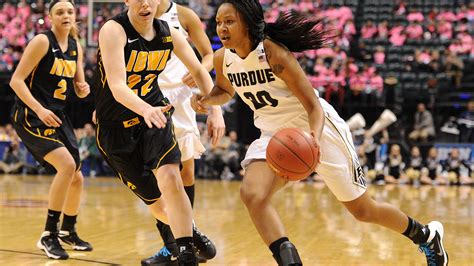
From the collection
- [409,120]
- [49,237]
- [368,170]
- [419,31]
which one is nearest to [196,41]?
[49,237]

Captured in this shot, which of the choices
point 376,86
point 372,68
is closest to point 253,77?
point 376,86

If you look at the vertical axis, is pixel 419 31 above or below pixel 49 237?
below

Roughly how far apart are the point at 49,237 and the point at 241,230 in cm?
235

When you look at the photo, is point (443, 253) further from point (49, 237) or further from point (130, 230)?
point (130, 230)

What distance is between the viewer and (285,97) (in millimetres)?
4496

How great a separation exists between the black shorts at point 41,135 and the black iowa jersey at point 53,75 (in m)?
0.07

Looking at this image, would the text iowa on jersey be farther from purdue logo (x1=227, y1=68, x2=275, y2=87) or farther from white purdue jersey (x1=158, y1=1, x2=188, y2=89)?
purdue logo (x1=227, y1=68, x2=275, y2=87)

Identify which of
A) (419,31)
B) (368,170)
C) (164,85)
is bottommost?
(368,170)

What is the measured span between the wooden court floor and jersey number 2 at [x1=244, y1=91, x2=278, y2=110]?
156cm

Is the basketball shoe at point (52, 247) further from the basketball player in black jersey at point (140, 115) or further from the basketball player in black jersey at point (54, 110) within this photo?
the basketball player in black jersey at point (140, 115)

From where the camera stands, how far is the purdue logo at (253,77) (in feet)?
14.5

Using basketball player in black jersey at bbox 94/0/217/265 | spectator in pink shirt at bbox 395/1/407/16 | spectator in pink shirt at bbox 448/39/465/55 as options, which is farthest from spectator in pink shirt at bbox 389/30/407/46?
basketball player in black jersey at bbox 94/0/217/265

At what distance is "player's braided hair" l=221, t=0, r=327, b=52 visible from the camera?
441 centimetres

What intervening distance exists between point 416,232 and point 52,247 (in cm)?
274
